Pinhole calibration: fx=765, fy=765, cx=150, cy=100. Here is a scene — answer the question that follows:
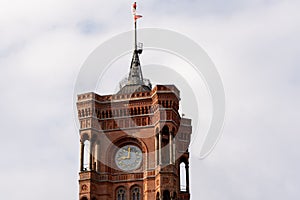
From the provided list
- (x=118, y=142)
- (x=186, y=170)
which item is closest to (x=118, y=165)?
(x=118, y=142)

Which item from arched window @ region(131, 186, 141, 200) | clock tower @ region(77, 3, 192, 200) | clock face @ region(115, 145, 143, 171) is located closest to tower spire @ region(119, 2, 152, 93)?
clock tower @ region(77, 3, 192, 200)

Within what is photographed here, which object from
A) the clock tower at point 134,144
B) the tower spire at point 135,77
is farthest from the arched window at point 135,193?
the tower spire at point 135,77

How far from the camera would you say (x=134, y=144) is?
8500 centimetres

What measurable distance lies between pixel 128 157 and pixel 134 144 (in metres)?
1.62

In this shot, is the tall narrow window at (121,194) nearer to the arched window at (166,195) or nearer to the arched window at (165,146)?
the arched window at (166,195)

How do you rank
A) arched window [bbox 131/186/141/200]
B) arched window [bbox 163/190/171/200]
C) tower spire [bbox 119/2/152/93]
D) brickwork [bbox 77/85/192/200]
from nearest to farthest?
arched window [bbox 163/190/171/200] < brickwork [bbox 77/85/192/200] < arched window [bbox 131/186/141/200] < tower spire [bbox 119/2/152/93]

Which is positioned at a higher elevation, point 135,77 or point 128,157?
point 135,77

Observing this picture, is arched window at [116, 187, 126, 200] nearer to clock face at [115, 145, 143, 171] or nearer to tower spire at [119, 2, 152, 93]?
clock face at [115, 145, 143, 171]

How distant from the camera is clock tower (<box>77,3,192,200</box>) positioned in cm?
8181

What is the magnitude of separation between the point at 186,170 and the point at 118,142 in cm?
871

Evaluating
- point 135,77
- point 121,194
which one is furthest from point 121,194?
point 135,77

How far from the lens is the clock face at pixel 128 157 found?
83.9 metres

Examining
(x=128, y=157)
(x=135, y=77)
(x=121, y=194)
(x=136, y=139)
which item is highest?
(x=135, y=77)

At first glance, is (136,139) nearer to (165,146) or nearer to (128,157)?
(128,157)
